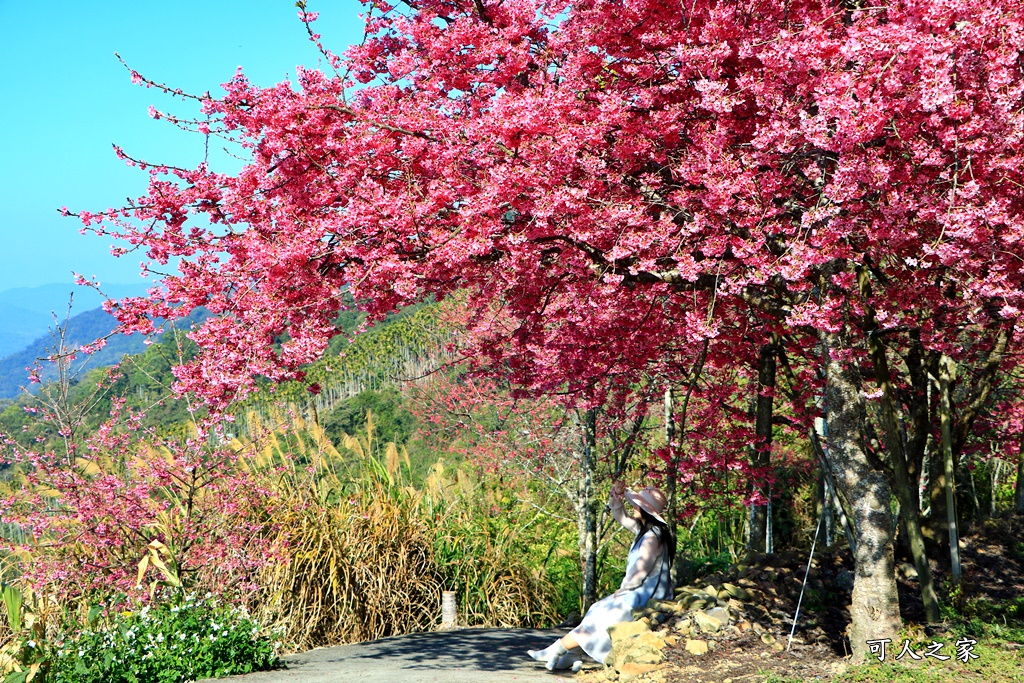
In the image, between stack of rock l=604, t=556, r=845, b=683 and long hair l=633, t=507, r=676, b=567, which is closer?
stack of rock l=604, t=556, r=845, b=683

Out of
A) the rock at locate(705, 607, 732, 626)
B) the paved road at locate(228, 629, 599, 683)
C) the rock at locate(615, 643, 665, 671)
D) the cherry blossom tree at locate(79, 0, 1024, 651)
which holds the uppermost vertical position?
the cherry blossom tree at locate(79, 0, 1024, 651)

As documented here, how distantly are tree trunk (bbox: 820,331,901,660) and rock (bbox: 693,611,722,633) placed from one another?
0.88m

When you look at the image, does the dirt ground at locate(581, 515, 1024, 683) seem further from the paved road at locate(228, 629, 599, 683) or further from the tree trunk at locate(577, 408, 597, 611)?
the tree trunk at locate(577, 408, 597, 611)

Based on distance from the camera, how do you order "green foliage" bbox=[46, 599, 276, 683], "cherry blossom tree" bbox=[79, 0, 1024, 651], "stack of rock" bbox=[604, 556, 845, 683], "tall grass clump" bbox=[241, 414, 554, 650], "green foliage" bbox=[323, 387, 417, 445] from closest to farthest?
1. "cherry blossom tree" bbox=[79, 0, 1024, 651]
2. "stack of rock" bbox=[604, 556, 845, 683]
3. "green foliage" bbox=[46, 599, 276, 683]
4. "tall grass clump" bbox=[241, 414, 554, 650]
5. "green foliage" bbox=[323, 387, 417, 445]

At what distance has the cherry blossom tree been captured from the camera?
4.32m

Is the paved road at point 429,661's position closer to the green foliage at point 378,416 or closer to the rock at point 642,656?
the rock at point 642,656

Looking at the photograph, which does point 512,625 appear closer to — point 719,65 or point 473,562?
point 473,562

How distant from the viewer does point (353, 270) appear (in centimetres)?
522

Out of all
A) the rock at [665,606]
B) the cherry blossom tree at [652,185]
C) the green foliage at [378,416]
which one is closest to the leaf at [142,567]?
the cherry blossom tree at [652,185]

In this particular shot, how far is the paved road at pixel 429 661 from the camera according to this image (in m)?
5.89

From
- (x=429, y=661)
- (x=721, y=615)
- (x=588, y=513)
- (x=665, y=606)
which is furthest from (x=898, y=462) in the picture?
(x=588, y=513)

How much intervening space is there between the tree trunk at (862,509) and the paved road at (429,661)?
203cm

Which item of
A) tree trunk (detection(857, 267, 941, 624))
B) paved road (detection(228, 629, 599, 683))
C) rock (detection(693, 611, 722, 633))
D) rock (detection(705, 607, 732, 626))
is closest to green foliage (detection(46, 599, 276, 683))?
paved road (detection(228, 629, 599, 683))

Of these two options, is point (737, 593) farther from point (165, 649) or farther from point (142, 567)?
point (142, 567)
